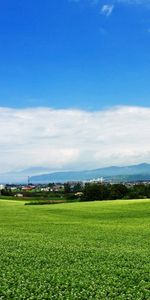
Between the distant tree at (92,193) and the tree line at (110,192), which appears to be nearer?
the tree line at (110,192)

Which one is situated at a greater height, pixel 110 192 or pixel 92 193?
pixel 110 192

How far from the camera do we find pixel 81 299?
15.1 meters

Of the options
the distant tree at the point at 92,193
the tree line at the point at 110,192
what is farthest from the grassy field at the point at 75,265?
the distant tree at the point at 92,193

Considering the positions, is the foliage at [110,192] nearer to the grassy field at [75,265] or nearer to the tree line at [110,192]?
the tree line at [110,192]

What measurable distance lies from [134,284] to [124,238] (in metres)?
13.6

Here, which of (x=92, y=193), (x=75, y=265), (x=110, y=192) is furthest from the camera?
(x=110, y=192)

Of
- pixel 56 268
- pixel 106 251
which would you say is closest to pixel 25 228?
pixel 106 251

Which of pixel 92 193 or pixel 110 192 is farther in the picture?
→ pixel 110 192

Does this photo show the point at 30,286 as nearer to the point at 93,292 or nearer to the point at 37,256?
the point at 93,292

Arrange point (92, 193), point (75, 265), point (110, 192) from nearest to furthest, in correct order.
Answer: point (75, 265)
point (92, 193)
point (110, 192)

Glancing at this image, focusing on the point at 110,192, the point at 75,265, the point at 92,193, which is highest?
the point at 110,192

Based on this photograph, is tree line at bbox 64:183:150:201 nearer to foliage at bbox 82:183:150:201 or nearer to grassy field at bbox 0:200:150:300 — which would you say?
foliage at bbox 82:183:150:201

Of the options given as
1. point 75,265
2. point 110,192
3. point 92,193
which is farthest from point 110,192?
point 75,265

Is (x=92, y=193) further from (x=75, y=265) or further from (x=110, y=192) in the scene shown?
(x=75, y=265)
